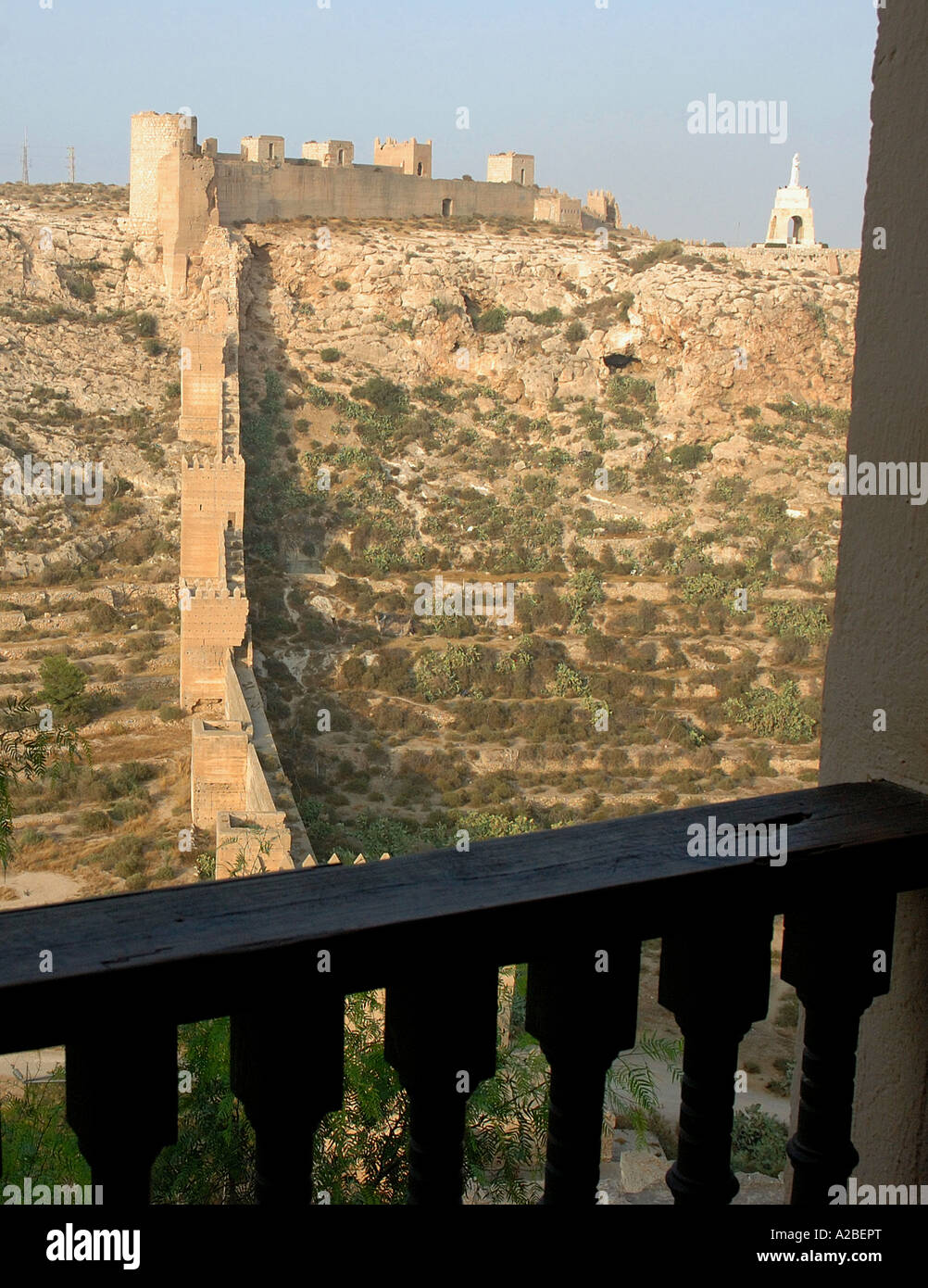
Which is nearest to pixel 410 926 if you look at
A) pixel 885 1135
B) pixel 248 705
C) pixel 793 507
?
pixel 885 1135

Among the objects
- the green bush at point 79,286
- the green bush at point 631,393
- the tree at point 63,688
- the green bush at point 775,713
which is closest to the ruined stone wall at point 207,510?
the tree at point 63,688

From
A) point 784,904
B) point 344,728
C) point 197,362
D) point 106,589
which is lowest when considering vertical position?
point 344,728

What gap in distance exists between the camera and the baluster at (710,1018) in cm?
134

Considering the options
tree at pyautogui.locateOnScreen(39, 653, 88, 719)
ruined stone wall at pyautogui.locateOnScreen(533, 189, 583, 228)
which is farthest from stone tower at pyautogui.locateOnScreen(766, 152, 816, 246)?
tree at pyautogui.locateOnScreen(39, 653, 88, 719)

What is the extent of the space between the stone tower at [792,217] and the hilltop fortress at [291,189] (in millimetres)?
6621

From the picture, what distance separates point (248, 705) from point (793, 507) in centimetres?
1556

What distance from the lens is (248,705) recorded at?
51.4 feet

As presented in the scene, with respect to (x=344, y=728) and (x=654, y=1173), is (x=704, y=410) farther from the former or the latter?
(x=654, y=1173)

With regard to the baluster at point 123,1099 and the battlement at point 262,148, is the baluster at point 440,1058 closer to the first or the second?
the baluster at point 123,1099

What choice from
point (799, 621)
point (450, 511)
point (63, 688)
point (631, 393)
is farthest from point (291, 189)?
point (63, 688)

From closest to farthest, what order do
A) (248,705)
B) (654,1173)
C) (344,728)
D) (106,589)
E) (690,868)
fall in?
(690,868)
(654,1173)
(248,705)
(344,728)
(106,589)

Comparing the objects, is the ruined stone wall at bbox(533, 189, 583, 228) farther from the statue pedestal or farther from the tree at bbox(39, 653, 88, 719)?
the tree at bbox(39, 653, 88, 719)

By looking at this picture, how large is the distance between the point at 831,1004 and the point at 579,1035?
32 centimetres

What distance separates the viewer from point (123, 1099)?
109 centimetres
